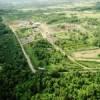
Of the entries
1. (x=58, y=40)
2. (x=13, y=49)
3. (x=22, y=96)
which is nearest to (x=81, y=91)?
(x=22, y=96)

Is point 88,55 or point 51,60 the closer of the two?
point 51,60

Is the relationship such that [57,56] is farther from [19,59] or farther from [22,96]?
[22,96]

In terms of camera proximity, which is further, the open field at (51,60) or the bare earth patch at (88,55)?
the bare earth patch at (88,55)

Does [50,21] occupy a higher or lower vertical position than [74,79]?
lower

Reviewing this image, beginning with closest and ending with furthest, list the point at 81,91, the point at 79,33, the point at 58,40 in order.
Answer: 1. the point at 81,91
2. the point at 58,40
3. the point at 79,33

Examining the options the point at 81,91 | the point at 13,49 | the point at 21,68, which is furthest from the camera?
the point at 13,49

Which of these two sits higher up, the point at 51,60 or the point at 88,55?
the point at 51,60

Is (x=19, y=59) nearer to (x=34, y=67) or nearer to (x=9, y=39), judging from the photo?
(x=34, y=67)

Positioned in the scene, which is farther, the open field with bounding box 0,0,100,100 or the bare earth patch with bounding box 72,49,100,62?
the bare earth patch with bounding box 72,49,100,62

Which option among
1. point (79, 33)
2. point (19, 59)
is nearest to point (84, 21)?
point (79, 33)

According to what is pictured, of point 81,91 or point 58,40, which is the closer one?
point 81,91
